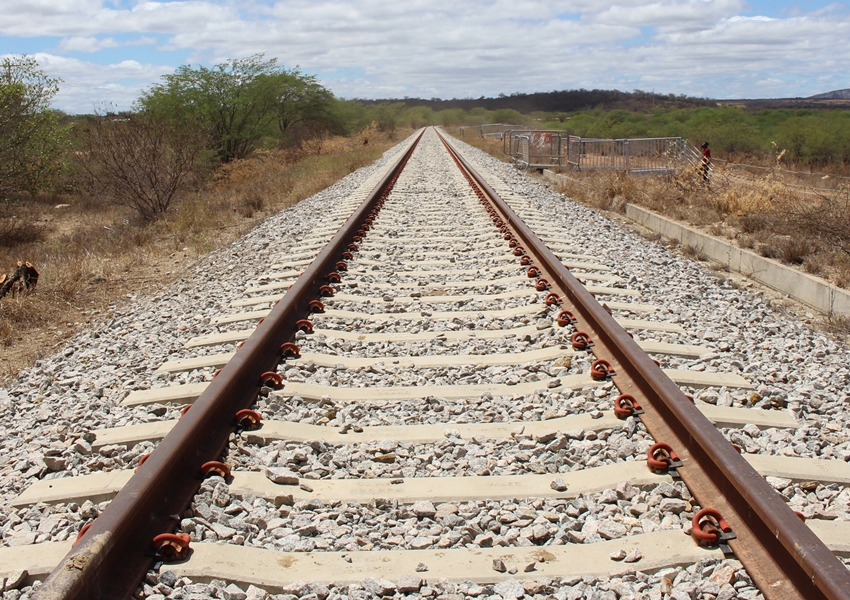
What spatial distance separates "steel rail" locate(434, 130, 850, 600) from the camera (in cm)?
240

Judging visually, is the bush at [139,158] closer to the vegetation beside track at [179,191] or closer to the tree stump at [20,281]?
the vegetation beside track at [179,191]

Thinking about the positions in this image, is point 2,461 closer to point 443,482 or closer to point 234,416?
point 234,416

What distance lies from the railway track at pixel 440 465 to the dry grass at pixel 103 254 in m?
1.54

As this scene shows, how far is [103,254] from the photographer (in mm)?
10562

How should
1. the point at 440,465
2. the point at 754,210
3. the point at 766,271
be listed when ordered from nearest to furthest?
the point at 440,465
the point at 766,271
the point at 754,210

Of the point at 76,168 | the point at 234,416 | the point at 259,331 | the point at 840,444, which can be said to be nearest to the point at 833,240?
the point at 840,444

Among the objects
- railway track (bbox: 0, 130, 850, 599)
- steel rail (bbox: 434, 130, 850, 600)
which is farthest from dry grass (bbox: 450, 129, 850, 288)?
steel rail (bbox: 434, 130, 850, 600)

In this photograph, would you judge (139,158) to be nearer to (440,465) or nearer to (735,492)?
(440,465)

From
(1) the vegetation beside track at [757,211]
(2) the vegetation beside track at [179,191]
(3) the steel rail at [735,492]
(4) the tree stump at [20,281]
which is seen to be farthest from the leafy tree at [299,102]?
(3) the steel rail at [735,492]

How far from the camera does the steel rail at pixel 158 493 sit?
2.43 metres

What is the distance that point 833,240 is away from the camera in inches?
334

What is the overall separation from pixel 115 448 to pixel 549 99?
195 metres

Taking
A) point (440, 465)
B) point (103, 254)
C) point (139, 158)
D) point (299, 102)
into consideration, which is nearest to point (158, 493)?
point (440, 465)

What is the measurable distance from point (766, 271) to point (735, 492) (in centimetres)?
595
